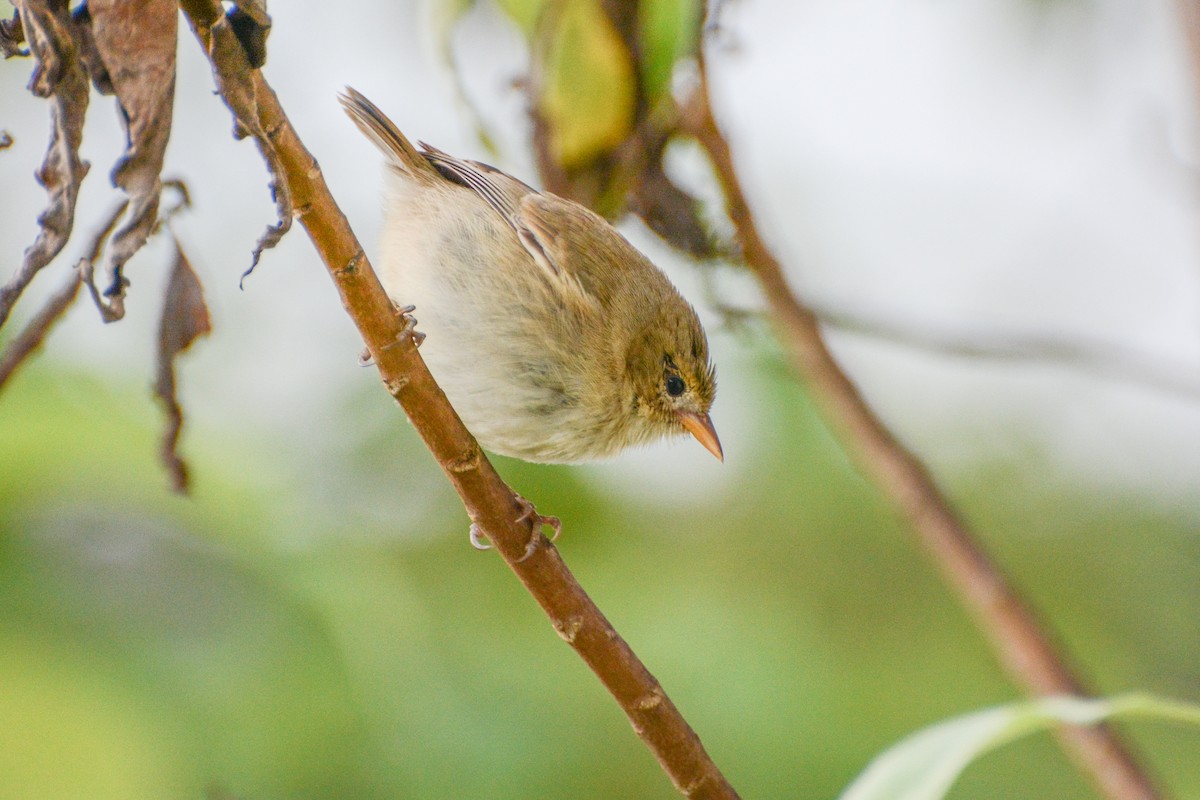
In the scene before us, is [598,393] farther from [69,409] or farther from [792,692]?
[69,409]

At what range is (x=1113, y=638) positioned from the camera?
13.3ft

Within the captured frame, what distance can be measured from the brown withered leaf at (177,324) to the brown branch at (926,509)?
1265 mm

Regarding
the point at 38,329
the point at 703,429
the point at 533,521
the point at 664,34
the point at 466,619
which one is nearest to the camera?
the point at 38,329

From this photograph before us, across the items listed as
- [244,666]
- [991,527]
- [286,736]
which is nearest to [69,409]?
[244,666]

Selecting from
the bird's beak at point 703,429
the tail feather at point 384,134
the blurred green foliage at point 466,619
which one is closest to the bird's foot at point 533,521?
the bird's beak at point 703,429

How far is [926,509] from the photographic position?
236 centimetres

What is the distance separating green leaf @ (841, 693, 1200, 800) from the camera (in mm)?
1531

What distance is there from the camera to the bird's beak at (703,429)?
136 inches

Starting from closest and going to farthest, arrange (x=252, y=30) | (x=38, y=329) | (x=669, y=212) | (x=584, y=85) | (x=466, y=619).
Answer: (x=252, y=30), (x=38, y=329), (x=584, y=85), (x=669, y=212), (x=466, y=619)

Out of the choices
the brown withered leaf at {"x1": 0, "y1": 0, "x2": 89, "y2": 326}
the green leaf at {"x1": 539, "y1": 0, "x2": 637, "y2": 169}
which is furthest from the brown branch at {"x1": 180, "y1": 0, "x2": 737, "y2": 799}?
the green leaf at {"x1": 539, "y1": 0, "x2": 637, "y2": 169}

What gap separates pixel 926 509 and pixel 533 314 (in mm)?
1294

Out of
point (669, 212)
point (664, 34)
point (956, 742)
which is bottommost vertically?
point (956, 742)

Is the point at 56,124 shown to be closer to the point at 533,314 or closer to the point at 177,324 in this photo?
the point at 177,324

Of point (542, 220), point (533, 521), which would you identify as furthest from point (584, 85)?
point (533, 521)
